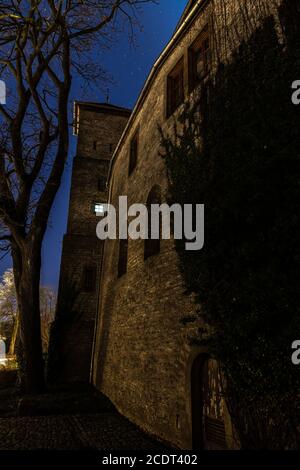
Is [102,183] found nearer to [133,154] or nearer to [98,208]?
[98,208]

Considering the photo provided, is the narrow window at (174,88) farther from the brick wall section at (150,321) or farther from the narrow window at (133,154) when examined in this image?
the narrow window at (133,154)

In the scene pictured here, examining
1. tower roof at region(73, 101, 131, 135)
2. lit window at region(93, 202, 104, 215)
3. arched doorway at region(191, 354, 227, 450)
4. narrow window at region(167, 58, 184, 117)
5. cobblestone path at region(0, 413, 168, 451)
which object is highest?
tower roof at region(73, 101, 131, 135)

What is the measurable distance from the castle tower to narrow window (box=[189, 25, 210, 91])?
240 inches

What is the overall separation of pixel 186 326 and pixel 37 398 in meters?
5.48

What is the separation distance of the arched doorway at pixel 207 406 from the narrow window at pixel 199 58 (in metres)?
5.38

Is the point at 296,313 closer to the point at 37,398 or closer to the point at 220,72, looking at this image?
the point at 220,72

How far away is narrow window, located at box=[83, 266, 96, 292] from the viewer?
15711 millimetres

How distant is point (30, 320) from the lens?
9.52 metres

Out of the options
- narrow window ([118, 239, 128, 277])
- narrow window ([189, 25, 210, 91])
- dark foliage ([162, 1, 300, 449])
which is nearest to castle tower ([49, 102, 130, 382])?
narrow window ([118, 239, 128, 277])

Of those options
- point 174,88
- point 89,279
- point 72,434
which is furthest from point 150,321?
point 89,279

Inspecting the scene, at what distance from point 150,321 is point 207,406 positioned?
2.32 metres

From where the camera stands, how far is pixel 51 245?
163875 mm

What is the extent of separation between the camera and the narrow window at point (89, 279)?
51.5 ft

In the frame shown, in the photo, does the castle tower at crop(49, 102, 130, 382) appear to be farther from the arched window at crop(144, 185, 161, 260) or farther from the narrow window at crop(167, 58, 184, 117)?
the arched window at crop(144, 185, 161, 260)
